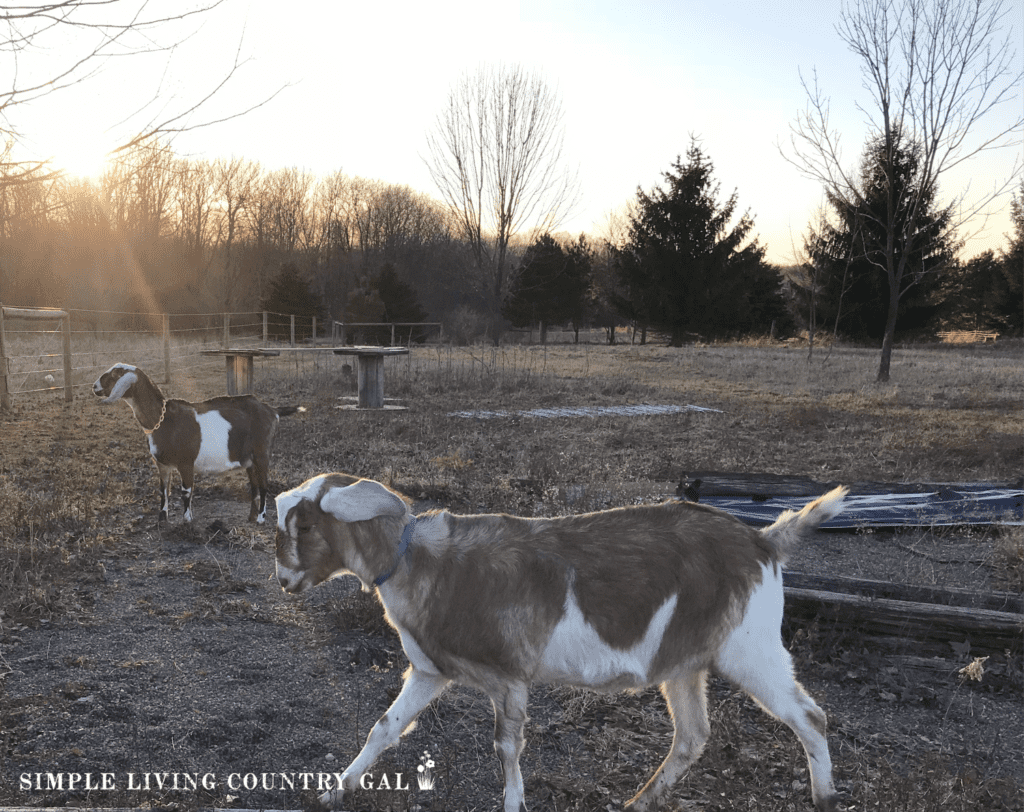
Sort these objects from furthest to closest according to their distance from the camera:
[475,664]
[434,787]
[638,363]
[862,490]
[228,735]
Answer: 1. [638,363]
2. [862,490]
3. [228,735]
4. [434,787]
5. [475,664]

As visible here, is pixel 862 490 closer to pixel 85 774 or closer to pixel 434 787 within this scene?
pixel 434 787

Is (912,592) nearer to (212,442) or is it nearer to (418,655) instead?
(418,655)

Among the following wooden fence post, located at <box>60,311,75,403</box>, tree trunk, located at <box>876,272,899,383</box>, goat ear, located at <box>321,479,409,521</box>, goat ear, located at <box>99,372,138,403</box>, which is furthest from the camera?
tree trunk, located at <box>876,272,899,383</box>

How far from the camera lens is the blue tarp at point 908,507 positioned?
6582 millimetres

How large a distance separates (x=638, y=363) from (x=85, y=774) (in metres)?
24.2

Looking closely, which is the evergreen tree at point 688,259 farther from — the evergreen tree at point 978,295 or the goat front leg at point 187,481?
the goat front leg at point 187,481

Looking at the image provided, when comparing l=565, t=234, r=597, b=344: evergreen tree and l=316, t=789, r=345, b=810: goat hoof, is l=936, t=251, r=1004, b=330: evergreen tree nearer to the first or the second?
l=565, t=234, r=597, b=344: evergreen tree

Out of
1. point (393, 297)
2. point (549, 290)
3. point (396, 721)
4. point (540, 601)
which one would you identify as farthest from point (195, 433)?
point (549, 290)

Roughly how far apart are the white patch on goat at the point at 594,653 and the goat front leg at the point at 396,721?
47 cm

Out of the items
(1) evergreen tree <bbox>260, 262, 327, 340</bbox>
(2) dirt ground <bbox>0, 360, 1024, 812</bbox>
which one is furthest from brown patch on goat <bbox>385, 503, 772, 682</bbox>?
(1) evergreen tree <bbox>260, 262, 327, 340</bbox>

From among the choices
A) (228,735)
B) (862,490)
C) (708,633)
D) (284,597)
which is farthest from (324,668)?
(862,490)

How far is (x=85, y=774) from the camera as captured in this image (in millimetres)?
3092

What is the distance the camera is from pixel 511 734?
8.74 ft

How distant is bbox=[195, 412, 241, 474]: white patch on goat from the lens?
6.96 metres
